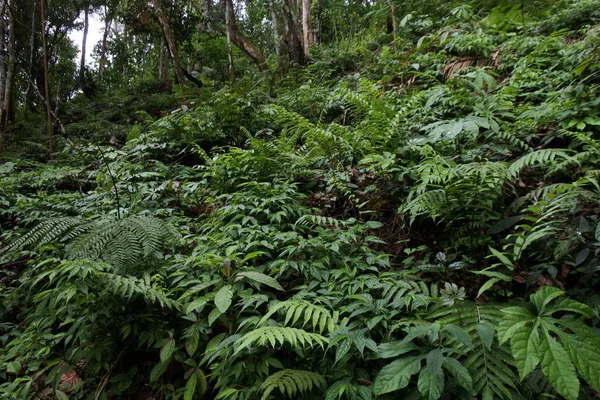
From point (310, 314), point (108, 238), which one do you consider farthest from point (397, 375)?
point (108, 238)

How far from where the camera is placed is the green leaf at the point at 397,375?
153cm

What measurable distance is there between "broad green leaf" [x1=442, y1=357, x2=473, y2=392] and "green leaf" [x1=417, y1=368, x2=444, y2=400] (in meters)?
0.08

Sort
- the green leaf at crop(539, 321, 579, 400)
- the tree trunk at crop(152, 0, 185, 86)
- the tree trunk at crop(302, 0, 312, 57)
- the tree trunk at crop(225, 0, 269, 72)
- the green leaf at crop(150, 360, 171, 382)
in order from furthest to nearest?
the tree trunk at crop(302, 0, 312, 57)
the tree trunk at crop(225, 0, 269, 72)
the tree trunk at crop(152, 0, 185, 86)
the green leaf at crop(150, 360, 171, 382)
the green leaf at crop(539, 321, 579, 400)

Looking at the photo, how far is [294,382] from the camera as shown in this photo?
5.56 feet

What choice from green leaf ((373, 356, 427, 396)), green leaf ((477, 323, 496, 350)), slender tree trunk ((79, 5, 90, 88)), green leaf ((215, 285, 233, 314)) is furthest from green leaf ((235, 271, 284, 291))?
slender tree trunk ((79, 5, 90, 88))

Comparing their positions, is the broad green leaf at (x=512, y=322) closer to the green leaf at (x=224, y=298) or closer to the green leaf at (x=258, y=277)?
the green leaf at (x=258, y=277)

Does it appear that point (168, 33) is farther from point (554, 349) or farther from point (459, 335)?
point (554, 349)

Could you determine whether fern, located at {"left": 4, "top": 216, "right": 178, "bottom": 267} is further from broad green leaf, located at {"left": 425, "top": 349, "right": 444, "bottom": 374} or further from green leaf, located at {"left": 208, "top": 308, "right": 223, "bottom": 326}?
broad green leaf, located at {"left": 425, "top": 349, "right": 444, "bottom": 374}

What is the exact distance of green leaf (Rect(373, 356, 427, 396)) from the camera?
153cm

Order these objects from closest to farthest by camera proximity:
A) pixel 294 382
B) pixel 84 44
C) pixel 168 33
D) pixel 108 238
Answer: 1. pixel 294 382
2. pixel 108 238
3. pixel 168 33
4. pixel 84 44

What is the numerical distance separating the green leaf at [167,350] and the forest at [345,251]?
1 centimetres

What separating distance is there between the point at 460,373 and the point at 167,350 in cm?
165

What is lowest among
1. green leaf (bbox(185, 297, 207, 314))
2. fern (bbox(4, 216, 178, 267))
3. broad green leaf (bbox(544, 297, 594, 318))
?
broad green leaf (bbox(544, 297, 594, 318))

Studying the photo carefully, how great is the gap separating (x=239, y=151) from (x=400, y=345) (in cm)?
273
